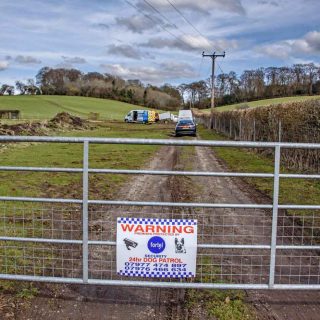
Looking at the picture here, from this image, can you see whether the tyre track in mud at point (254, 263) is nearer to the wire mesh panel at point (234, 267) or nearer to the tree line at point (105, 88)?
the wire mesh panel at point (234, 267)

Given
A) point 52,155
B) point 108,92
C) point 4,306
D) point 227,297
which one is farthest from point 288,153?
point 108,92

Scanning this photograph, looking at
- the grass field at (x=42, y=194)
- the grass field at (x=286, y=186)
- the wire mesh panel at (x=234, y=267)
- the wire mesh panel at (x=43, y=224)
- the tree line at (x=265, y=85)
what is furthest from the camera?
the tree line at (x=265, y=85)

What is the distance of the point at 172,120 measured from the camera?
296 feet

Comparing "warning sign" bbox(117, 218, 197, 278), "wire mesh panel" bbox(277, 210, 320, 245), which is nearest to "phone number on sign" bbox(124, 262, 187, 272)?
"warning sign" bbox(117, 218, 197, 278)

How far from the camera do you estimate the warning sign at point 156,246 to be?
4.73 meters

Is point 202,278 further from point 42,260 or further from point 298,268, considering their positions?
point 42,260

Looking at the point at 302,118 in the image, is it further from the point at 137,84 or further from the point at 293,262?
the point at 137,84

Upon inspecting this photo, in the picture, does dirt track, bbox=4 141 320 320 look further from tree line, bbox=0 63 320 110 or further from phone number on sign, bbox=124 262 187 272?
tree line, bbox=0 63 320 110

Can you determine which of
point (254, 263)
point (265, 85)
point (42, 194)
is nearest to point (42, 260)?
point (254, 263)

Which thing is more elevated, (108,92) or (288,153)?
(108,92)

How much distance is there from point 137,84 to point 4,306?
14655cm

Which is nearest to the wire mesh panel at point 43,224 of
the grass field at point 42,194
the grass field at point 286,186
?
the grass field at point 42,194

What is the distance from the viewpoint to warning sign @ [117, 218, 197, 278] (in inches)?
186

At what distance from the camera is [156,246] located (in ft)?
15.6
